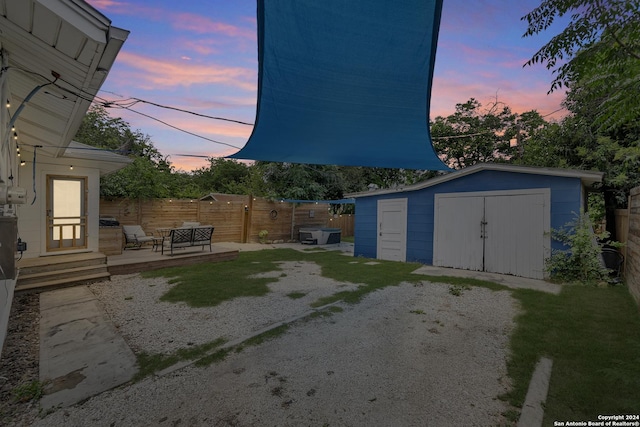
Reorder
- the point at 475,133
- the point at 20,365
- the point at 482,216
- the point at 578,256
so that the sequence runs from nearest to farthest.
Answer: the point at 20,365
the point at 578,256
the point at 482,216
the point at 475,133

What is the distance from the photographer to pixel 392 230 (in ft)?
30.5

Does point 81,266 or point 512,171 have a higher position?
point 512,171

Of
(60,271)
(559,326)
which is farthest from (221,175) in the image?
(559,326)

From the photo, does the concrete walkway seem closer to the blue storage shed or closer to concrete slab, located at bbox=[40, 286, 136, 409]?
concrete slab, located at bbox=[40, 286, 136, 409]

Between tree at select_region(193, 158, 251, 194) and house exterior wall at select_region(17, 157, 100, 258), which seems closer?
house exterior wall at select_region(17, 157, 100, 258)

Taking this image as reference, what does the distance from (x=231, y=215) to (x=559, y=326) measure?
1167 cm

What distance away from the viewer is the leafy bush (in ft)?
19.5

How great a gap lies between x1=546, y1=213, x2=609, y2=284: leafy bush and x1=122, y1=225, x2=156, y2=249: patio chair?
34.4 feet

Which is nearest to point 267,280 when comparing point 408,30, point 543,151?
point 408,30

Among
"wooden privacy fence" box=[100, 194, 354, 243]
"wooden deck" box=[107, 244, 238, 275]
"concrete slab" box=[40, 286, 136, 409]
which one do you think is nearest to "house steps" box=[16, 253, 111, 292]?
"wooden deck" box=[107, 244, 238, 275]

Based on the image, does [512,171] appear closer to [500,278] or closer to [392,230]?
[500,278]

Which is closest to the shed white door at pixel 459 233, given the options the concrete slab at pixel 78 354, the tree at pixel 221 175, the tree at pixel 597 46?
the tree at pixel 597 46

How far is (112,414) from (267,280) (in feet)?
14.1

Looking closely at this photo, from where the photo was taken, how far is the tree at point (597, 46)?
187cm
